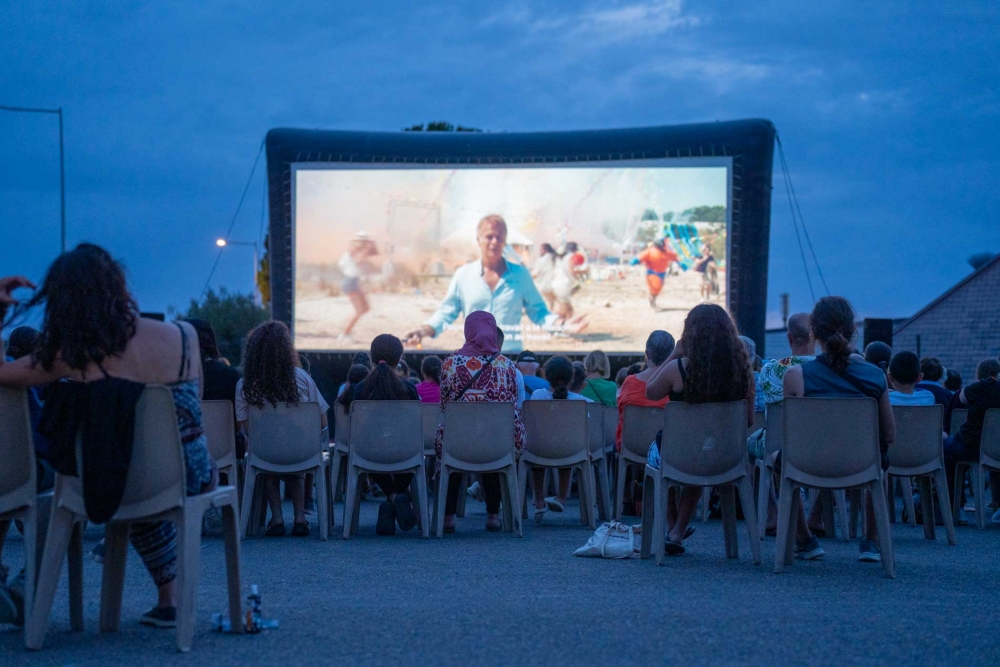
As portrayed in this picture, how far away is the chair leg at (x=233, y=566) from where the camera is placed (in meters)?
3.93

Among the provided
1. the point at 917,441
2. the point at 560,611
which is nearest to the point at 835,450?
the point at 560,611

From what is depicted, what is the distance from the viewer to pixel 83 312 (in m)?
3.73

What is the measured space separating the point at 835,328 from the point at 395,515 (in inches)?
139

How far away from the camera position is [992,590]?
5105 mm

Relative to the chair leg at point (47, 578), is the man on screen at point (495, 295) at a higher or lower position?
higher

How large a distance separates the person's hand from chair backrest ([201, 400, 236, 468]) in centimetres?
989

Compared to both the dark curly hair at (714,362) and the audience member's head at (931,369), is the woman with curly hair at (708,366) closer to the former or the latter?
the dark curly hair at (714,362)

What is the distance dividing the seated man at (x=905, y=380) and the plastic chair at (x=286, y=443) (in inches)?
166

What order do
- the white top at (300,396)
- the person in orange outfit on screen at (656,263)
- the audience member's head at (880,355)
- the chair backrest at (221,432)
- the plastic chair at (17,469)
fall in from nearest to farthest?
the plastic chair at (17,469) → the chair backrest at (221,432) → the white top at (300,396) → the audience member's head at (880,355) → the person in orange outfit on screen at (656,263)

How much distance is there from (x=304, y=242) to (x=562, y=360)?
9.44m

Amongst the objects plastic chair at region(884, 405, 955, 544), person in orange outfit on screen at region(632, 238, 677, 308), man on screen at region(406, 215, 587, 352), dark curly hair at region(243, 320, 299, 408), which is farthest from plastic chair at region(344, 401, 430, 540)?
person in orange outfit on screen at region(632, 238, 677, 308)

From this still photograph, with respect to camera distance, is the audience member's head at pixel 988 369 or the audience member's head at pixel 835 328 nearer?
the audience member's head at pixel 835 328

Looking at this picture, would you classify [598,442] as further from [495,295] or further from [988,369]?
[495,295]

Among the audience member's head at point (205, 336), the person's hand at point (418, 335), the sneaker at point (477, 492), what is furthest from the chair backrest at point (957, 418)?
the person's hand at point (418, 335)
